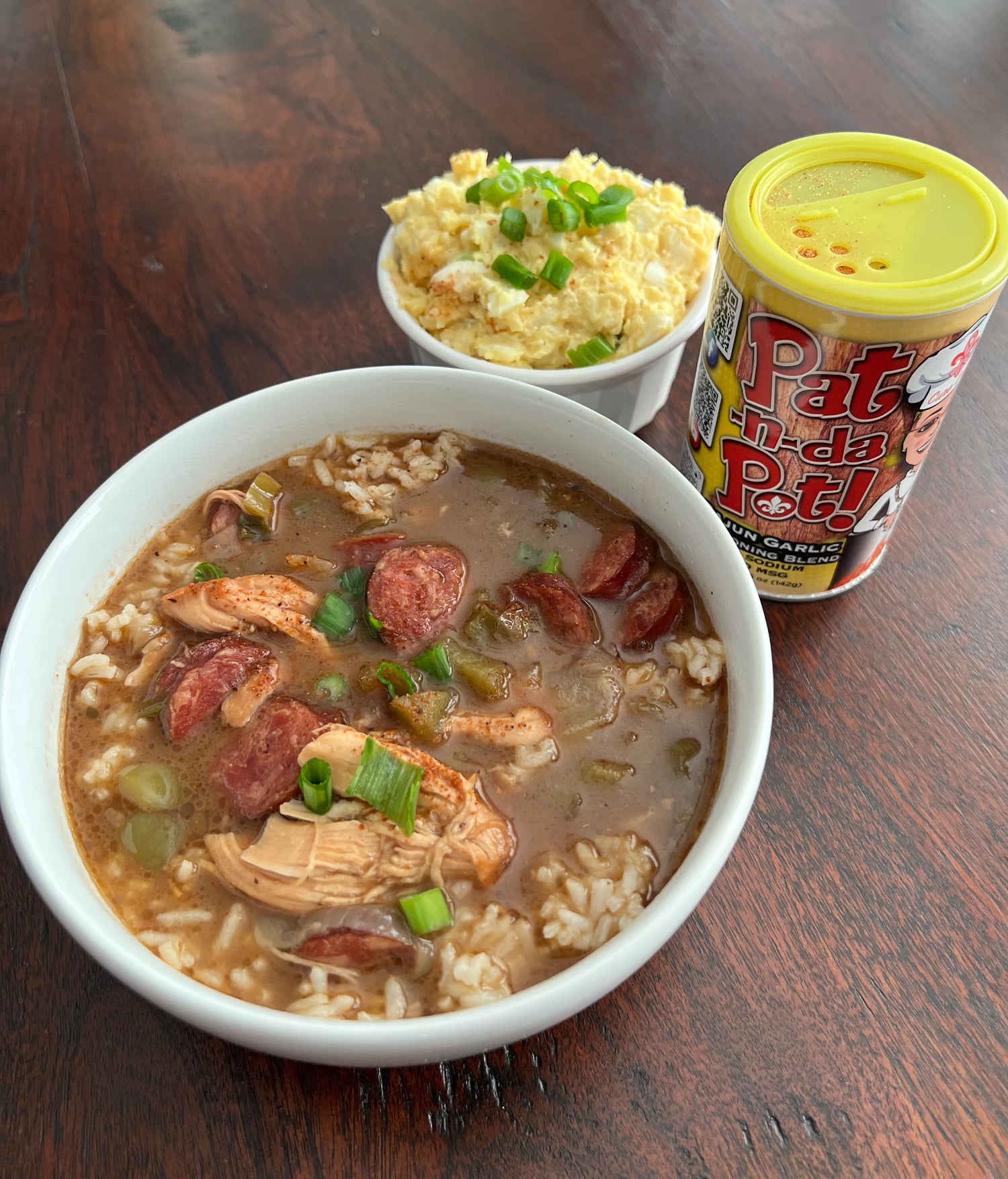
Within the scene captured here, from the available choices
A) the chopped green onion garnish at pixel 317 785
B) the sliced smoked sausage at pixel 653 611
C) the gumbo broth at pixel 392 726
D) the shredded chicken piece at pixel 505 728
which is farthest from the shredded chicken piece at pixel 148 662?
the sliced smoked sausage at pixel 653 611

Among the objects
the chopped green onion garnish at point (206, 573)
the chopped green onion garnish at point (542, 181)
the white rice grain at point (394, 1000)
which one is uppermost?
the chopped green onion garnish at point (542, 181)

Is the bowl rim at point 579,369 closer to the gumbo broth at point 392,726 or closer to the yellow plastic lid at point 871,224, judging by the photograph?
the gumbo broth at point 392,726

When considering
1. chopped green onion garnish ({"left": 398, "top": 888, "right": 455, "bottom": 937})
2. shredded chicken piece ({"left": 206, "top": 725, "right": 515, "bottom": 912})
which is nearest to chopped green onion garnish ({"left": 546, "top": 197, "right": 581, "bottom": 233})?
shredded chicken piece ({"left": 206, "top": 725, "right": 515, "bottom": 912})

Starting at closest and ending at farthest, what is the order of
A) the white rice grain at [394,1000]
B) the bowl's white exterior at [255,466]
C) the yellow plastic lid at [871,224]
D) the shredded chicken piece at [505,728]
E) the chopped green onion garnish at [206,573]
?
the bowl's white exterior at [255,466] → the white rice grain at [394,1000] → the yellow plastic lid at [871,224] → the shredded chicken piece at [505,728] → the chopped green onion garnish at [206,573]

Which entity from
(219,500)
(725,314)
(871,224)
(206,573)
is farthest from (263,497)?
(871,224)

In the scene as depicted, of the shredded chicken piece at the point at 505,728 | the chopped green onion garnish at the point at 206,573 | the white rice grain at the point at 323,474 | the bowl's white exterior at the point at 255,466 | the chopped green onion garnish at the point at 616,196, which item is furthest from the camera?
the chopped green onion garnish at the point at 616,196

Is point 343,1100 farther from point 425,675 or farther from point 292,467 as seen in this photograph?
point 292,467
